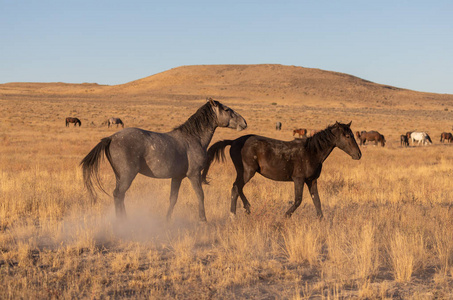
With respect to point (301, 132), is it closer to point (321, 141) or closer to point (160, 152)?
point (321, 141)

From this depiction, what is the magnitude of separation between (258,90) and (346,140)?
111503mm

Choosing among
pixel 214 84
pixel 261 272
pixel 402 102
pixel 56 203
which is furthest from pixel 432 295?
pixel 214 84

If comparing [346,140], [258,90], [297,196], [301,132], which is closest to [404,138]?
[301,132]

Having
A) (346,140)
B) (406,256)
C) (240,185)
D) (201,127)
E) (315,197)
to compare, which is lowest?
(406,256)

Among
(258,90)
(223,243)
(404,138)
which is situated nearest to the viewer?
(223,243)

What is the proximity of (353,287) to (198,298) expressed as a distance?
6.31 feet

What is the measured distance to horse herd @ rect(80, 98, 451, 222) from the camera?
7.56 metres

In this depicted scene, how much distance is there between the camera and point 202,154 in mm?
8172

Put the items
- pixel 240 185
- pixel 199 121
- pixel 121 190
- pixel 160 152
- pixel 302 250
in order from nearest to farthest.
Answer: pixel 302 250 < pixel 121 190 < pixel 160 152 < pixel 199 121 < pixel 240 185

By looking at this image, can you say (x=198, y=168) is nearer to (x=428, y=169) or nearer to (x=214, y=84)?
(x=428, y=169)

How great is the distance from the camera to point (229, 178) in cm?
1351

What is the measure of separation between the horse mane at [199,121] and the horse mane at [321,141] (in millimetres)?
2005

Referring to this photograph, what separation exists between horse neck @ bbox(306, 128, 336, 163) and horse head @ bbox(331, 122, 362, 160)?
0.35 feet

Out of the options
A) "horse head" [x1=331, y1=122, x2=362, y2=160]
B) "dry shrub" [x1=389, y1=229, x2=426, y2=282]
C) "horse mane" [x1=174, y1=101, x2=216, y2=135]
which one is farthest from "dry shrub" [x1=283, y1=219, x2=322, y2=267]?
"horse mane" [x1=174, y1=101, x2=216, y2=135]
